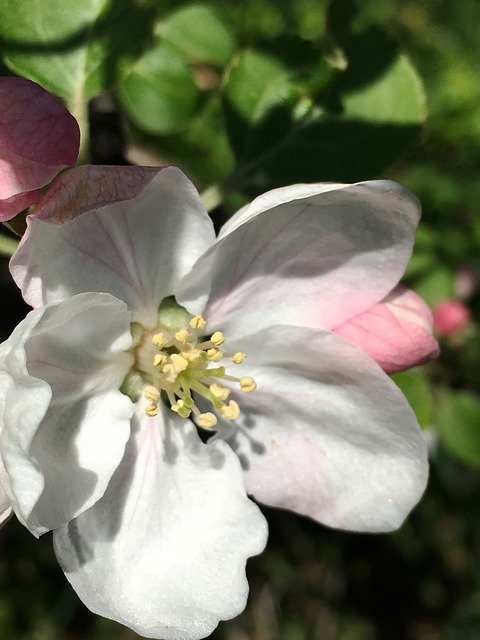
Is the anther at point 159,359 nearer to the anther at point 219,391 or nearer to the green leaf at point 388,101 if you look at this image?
the anther at point 219,391

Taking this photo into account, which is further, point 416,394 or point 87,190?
point 416,394

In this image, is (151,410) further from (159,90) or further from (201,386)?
(159,90)

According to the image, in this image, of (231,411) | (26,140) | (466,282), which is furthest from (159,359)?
(466,282)

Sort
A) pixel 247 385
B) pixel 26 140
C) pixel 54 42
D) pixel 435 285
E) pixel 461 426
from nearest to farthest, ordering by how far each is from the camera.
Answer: pixel 26 140 → pixel 247 385 → pixel 54 42 → pixel 461 426 → pixel 435 285

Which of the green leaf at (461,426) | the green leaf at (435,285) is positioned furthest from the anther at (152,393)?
the green leaf at (435,285)

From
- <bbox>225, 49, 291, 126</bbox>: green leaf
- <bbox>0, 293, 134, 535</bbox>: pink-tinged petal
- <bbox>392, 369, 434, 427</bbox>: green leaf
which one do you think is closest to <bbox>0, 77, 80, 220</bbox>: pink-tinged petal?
<bbox>0, 293, 134, 535</bbox>: pink-tinged petal

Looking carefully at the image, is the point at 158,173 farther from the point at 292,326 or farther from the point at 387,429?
the point at 387,429
